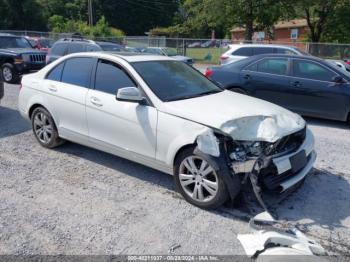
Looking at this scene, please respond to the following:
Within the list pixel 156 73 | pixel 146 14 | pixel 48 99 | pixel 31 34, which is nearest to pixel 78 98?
pixel 48 99

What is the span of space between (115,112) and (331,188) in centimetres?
292

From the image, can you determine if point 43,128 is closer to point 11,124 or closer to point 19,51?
point 11,124

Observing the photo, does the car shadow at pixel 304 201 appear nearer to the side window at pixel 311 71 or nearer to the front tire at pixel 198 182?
the front tire at pixel 198 182

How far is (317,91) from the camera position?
7.75 meters

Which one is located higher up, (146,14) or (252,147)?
(146,14)

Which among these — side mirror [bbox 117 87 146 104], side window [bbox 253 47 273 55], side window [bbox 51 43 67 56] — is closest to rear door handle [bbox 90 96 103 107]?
side mirror [bbox 117 87 146 104]

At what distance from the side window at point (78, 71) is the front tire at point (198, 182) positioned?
6.53 ft

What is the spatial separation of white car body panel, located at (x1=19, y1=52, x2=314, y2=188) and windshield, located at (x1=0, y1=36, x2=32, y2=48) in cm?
926

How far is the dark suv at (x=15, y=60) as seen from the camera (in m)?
12.6

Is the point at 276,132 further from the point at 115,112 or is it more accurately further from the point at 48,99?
the point at 48,99

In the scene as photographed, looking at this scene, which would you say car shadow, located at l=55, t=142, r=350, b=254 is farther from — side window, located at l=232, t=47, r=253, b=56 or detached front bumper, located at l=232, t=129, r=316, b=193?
side window, located at l=232, t=47, r=253, b=56

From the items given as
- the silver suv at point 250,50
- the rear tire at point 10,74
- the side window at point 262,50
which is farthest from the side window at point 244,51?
the rear tire at point 10,74

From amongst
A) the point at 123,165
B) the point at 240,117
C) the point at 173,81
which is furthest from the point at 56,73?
the point at 240,117

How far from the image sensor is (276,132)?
390 cm
